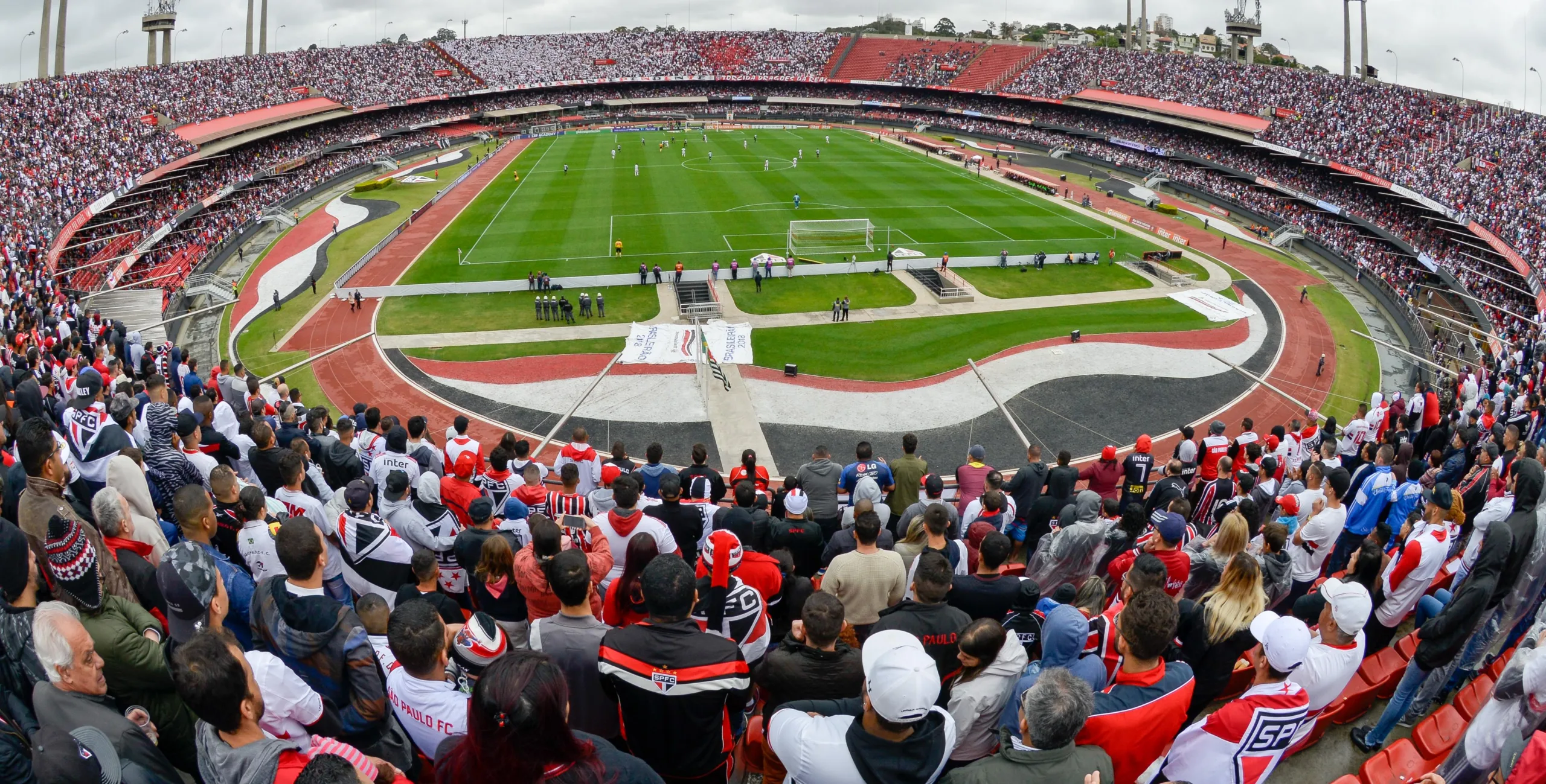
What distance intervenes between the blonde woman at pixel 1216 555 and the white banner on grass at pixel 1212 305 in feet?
80.1

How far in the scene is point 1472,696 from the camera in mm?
6652

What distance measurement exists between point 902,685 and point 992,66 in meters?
97.7

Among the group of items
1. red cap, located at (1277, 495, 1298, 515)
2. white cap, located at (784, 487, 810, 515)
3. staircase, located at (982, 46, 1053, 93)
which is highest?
staircase, located at (982, 46, 1053, 93)

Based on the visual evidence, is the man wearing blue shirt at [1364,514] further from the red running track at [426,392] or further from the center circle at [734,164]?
the center circle at [734,164]

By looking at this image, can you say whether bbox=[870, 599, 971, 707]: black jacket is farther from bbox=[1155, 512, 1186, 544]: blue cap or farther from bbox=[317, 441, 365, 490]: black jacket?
bbox=[317, 441, 365, 490]: black jacket

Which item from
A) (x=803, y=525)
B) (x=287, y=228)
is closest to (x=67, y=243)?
(x=287, y=228)

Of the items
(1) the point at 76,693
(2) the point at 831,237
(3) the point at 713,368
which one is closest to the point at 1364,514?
(1) the point at 76,693

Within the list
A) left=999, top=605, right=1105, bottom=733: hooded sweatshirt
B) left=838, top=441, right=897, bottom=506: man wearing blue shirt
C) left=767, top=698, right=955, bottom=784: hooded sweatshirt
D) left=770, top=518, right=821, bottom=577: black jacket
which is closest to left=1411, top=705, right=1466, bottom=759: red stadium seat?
left=999, top=605, right=1105, bottom=733: hooded sweatshirt

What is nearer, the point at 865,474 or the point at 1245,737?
the point at 1245,737

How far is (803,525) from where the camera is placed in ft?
31.2

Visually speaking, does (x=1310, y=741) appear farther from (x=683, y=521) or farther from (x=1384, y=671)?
(x=683, y=521)

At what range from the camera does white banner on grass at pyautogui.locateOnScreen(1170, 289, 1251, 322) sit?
3083 centimetres

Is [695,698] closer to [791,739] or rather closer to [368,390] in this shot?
[791,739]

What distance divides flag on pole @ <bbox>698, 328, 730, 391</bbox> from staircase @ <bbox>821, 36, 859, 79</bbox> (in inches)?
3114
